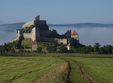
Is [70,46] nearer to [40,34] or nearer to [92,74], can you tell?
[40,34]

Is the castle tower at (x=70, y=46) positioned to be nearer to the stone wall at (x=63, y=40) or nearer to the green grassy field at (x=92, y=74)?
the stone wall at (x=63, y=40)

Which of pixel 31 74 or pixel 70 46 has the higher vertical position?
pixel 70 46

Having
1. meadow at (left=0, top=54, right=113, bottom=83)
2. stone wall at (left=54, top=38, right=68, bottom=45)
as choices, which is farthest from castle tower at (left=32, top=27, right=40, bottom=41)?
meadow at (left=0, top=54, right=113, bottom=83)

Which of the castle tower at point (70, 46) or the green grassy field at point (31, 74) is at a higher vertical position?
the castle tower at point (70, 46)

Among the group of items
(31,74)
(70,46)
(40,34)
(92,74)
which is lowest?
(92,74)

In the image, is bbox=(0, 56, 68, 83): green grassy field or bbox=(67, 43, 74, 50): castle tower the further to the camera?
bbox=(67, 43, 74, 50): castle tower

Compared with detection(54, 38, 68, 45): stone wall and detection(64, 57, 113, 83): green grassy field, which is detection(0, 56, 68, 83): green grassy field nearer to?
detection(64, 57, 113, 83): green grassy field

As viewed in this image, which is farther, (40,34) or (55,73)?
(40,34)

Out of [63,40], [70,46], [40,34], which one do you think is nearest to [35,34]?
[40,34]

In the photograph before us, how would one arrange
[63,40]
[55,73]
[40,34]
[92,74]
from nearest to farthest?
[55,73] → [92,74] → [63,40] → [40,34]

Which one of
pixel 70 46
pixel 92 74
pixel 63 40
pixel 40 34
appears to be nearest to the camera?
pixel 92 74

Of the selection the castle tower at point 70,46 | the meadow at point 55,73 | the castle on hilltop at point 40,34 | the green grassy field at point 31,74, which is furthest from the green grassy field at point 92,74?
the castle on hilltop at point 40,34

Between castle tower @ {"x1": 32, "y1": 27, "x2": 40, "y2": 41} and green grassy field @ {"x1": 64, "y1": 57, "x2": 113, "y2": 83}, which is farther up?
castle tower @ {"x1": 32, "y1": 27, "x2": 40, "y2": 41}

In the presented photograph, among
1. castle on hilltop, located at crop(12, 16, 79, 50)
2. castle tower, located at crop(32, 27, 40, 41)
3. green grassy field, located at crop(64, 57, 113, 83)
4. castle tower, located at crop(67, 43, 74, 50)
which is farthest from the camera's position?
castle tower, located at crop(32, 27, 40, 41)
